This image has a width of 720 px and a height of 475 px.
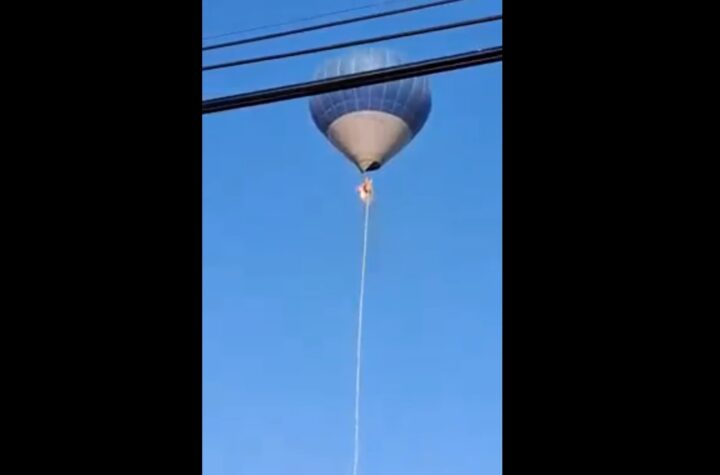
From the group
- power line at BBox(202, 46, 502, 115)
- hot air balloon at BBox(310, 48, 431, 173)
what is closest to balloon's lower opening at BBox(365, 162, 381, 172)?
hot air balloon at BBox(310, 48, 431, 173)

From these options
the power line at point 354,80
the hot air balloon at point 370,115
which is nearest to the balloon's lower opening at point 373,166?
the hot air balloon at point 370,115

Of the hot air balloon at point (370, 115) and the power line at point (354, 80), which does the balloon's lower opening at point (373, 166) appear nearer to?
the hot air balloon at point (370, 115)

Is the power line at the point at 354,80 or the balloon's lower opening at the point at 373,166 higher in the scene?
the balloon's lower opening at the point at 373,166
